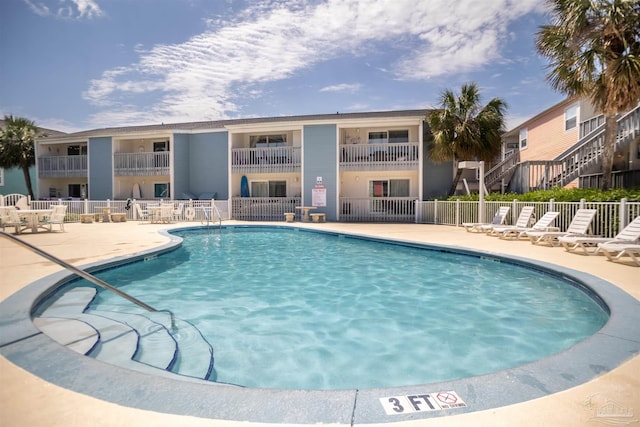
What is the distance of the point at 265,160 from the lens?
2019 cm

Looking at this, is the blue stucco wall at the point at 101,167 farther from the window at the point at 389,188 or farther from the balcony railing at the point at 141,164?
the window at the point at 389,188

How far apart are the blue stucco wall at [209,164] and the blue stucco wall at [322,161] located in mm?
5827

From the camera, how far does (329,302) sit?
5.85 metres

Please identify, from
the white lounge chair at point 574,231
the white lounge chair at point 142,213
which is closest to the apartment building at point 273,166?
the white lounge chair at point 142,213

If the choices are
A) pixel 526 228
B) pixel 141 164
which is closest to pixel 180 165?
pixel 141 164

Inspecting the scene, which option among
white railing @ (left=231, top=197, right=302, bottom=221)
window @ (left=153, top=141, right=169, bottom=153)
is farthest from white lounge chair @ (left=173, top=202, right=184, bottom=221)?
window @ (left=153, top=141, right=169, bottom=153)

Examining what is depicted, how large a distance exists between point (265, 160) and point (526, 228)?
13.6 meters

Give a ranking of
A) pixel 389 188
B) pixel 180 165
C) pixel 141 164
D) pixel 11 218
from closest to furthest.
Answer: pixel 11 218 < pixel 389 188 < pixel 180 165 < pixel 141 164

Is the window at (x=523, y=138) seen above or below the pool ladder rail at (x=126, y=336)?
above

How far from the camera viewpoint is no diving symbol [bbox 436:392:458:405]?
219 centimetres

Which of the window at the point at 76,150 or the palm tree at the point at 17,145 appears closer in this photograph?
the palm tree at the point at 17,145

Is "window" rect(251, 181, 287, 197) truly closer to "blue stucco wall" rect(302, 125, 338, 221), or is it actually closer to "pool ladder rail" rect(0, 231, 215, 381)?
"blue stucco wall" rect(302, 125, 338, 221)

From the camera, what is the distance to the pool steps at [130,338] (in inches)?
134

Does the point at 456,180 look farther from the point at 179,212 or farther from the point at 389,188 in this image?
the point at 179,212
